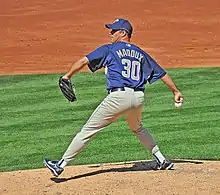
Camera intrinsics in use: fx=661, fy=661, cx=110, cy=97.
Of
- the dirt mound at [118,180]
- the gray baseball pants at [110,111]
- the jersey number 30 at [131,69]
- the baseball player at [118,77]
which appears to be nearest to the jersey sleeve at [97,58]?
the baseball player at [118,77]

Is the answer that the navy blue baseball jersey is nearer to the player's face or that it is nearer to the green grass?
the player's face

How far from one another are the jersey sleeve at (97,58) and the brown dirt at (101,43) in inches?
49.1

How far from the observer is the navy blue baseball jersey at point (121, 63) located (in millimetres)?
6996

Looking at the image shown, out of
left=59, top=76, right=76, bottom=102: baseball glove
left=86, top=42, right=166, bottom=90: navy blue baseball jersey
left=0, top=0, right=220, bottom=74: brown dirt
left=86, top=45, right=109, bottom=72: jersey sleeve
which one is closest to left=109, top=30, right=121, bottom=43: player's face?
left=86, top=42, right=166, bottom=90: navy blue baseball jersey

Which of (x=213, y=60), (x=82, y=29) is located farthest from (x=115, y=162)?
(x=82, y=29)

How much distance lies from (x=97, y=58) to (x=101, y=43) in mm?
16048

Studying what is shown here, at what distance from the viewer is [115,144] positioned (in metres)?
9.88

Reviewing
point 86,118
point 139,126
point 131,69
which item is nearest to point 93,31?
point 86,118

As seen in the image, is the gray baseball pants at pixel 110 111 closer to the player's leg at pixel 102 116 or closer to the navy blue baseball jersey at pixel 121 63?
the player's leg at pixel 102 116

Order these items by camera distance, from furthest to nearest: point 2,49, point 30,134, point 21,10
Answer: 1. point 21,10
2. point 2,49
3. point 30,134

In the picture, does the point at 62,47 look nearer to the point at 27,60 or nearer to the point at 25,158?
the point at 27,60

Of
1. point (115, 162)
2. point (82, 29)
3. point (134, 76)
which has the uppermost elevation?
point (134, 76)

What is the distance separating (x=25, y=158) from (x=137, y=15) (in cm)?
1952

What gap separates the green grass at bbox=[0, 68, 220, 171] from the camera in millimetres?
9359
